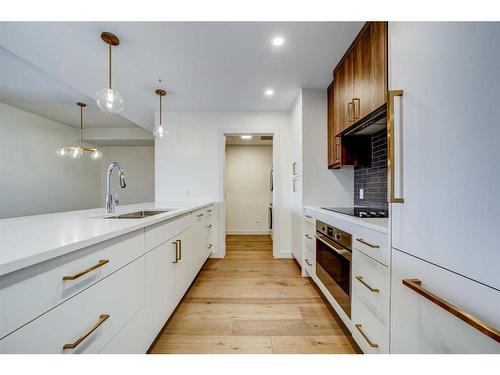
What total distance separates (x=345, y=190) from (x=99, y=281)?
8.57ft

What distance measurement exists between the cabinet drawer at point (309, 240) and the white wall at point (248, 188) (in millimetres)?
2984

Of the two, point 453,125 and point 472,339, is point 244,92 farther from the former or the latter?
point 472,339

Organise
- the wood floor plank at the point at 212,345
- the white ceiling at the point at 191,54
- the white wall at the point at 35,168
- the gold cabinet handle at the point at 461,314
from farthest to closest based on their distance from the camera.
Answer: the white wall at the point at 35,168 → the white ceiling at the point at 191,54 → the wood floor plank at the point at 212,345 → the gold cabinet handle at the point at 461,314

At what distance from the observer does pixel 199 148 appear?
3.57 m

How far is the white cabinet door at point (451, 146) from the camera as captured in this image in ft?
1.98

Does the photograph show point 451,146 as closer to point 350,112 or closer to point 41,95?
point 350,112

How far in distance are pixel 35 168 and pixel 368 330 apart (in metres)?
6.41

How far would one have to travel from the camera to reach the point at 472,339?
0.65 m

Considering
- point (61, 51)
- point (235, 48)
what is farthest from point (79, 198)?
point (235, 48)

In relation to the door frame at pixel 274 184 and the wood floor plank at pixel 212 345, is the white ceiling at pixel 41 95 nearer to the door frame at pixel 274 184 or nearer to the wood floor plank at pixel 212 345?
the door frame at pixel 274 184

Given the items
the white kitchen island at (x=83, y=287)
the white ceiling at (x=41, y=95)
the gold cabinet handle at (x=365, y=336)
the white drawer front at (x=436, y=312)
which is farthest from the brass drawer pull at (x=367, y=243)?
the white ceiling at (x=41, y=95)

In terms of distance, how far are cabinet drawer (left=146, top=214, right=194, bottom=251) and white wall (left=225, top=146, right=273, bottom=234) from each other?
349 cm

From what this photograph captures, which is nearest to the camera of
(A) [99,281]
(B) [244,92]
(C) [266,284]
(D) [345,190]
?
(A) [99,281]

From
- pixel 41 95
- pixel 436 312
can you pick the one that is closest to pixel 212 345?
pixel 436 312
